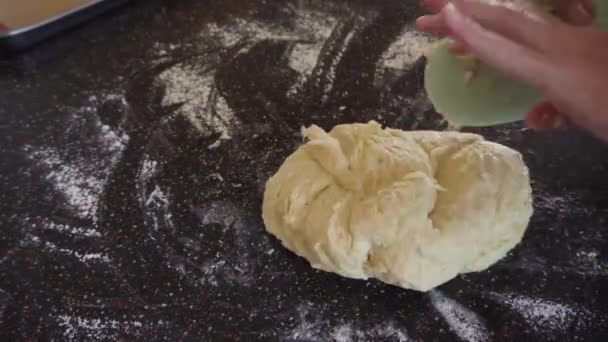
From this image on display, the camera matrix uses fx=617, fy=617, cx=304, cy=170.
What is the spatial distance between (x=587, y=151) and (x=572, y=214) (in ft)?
0.60

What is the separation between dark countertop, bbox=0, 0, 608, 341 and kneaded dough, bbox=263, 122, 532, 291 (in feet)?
0.18

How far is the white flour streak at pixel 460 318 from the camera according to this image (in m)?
0.98

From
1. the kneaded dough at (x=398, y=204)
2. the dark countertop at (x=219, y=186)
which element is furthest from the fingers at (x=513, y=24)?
the dark countertop at (x=219, y=186)

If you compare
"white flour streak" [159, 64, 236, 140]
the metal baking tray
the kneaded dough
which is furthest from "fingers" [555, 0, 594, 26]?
the metal baking tray

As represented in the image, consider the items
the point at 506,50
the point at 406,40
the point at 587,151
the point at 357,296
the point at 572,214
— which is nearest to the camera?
the point at 506,50

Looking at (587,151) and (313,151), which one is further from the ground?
(313,151)

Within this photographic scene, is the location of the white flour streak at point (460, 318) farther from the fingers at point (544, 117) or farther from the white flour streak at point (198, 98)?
the white flour streak at point (198, 98)

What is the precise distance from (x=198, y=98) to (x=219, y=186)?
10.4 inches

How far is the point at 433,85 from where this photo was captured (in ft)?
3.62

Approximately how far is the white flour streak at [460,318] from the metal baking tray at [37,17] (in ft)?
3.52

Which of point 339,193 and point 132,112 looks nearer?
point 339,193

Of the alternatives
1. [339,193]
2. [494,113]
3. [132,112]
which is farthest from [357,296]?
[132,112]

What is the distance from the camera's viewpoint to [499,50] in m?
0.75

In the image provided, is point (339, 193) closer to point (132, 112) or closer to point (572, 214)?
point (572, 214)
